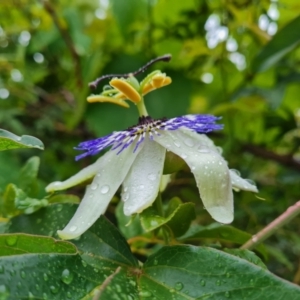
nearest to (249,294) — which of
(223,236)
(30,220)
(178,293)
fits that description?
(178,293)

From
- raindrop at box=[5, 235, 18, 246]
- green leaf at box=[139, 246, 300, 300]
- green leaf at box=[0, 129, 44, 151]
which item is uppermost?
green leaf at box=[0, 129, 44, 151]

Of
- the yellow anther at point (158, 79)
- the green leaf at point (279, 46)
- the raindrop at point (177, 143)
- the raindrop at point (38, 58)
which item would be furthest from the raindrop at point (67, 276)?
the raindrop at point (38, 58)

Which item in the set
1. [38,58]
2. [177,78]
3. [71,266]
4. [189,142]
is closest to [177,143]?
[189,142]

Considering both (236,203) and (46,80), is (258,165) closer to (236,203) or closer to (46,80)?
(236,203)

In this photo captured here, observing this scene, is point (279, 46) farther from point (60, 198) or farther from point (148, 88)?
point (60, 198)

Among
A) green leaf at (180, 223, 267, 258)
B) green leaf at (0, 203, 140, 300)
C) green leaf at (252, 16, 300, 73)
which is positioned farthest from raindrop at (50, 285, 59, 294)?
green leaf at (252, 16, 300, 73)

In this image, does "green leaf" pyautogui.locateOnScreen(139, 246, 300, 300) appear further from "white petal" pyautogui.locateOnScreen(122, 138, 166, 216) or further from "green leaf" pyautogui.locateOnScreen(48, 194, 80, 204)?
"green leaf" pyautogui.locateOnScreen(48, 194, 80, 204)
